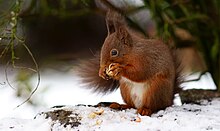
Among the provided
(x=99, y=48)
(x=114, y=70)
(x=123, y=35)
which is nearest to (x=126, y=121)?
(x=114, y=70)

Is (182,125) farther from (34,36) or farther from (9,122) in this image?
(34,36)

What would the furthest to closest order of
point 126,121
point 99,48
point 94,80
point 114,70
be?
point 99,48 < point 94,80 < point 114,70 < point 126,121

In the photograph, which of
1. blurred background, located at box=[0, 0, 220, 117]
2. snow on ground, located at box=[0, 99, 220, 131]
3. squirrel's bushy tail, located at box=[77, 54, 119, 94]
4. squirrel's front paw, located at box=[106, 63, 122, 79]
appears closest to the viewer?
snow on ground, located at box=[0, 99, 220, 131]

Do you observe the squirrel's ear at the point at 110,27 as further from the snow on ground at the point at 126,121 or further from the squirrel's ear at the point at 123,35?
the snow on ground at the point at 126,121

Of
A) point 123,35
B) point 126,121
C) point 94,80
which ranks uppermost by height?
point 123,35

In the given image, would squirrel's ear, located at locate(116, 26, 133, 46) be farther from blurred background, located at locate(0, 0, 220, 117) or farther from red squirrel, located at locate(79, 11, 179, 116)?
blurred background, located at locate(0, 0, 220, 117)

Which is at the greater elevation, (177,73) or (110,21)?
(110,21)

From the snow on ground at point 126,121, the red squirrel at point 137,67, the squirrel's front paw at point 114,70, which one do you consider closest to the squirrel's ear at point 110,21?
the red squirrel at point 137,67

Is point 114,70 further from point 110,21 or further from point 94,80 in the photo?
point 94,80

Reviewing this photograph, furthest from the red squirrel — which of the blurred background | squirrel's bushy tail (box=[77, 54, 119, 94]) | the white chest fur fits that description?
the blurred background
